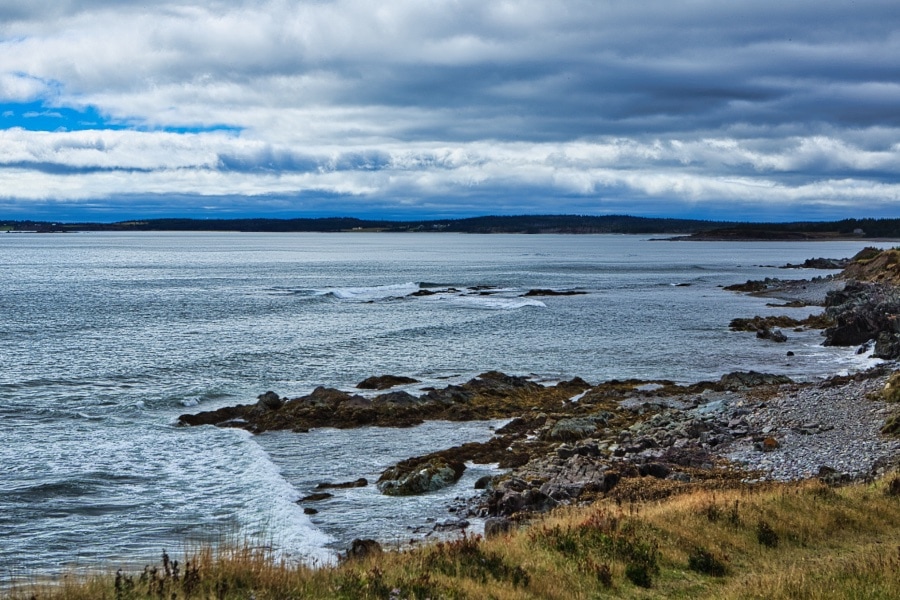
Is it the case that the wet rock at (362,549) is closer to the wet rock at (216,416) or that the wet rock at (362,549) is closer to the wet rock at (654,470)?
the wet rock at (654,470)

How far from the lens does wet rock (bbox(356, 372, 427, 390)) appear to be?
113 feet

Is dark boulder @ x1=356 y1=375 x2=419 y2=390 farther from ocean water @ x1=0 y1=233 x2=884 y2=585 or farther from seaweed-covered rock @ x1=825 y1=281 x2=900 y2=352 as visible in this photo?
seaweed-covered rock @ x1=825 y1=281 x2=900 y2=352

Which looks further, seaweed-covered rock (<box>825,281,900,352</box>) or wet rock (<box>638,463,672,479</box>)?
seaweed-covered rock (<box>825,281,900,352</box>)

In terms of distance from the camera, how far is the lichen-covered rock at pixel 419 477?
19312 millimetres

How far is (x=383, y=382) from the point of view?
35094 mm

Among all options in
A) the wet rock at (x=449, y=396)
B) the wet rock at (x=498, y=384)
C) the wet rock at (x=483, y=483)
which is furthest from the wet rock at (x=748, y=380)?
the wet rock at (x=483, y=483)

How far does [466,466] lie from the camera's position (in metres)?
21.7

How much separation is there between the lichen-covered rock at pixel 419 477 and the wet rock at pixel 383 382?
1331 centimetres

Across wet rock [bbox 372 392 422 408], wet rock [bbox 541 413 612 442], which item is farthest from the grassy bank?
wet rock [bbox 372 392 422 408]

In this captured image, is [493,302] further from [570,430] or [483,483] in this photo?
[483,483]

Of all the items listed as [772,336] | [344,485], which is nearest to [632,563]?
[344,485]

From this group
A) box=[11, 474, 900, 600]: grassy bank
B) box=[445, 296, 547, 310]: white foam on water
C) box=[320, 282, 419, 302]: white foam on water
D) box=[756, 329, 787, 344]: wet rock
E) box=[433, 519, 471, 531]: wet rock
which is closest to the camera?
box=[11, 474, 900, 600]: grassy bank

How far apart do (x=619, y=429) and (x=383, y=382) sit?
41.2ft

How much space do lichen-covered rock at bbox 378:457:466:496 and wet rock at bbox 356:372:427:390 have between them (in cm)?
1331
